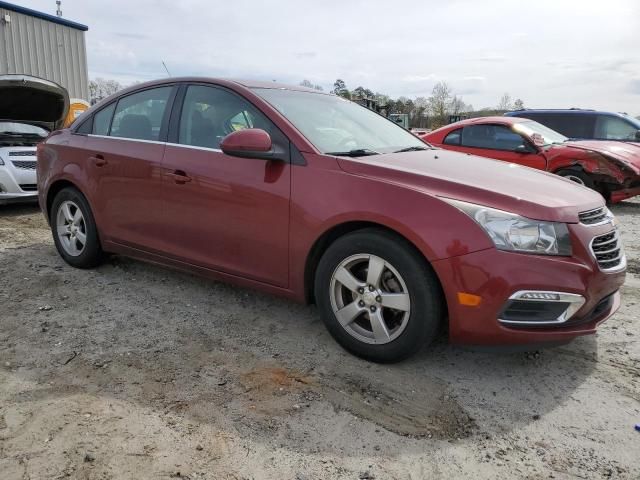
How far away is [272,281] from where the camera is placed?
326cm

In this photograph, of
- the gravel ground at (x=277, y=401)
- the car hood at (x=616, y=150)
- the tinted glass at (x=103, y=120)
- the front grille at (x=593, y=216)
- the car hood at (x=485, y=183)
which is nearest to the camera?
the gravel ground at (x=277, y=401)

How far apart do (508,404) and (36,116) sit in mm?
8153

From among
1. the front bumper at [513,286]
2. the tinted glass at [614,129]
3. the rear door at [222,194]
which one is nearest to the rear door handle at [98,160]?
the rear door at [222,194]

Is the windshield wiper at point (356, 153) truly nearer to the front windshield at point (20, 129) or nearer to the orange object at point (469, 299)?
the orange object at point (469, 299)

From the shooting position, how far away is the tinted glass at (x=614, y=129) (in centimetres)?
1014

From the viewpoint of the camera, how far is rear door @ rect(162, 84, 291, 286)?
10.4 ft

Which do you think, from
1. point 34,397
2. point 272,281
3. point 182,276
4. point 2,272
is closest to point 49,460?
point 34,397

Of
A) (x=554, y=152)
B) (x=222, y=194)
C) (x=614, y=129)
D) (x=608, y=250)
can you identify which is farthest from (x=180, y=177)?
(x=614, y=129)

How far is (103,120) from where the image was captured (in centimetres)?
437

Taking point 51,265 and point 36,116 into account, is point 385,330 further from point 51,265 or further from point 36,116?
point 36,116

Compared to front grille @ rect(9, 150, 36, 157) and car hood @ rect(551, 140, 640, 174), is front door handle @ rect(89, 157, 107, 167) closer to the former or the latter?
front grille @ rect(9, 150, 36, 157)

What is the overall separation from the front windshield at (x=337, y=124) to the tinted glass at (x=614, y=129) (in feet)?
26.5

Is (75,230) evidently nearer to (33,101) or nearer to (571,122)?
(33,101)

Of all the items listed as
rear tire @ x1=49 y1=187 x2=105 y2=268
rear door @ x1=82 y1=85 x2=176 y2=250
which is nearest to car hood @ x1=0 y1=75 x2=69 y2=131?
rear tire @ x1=49 y1=187 x2=105 y2=268
